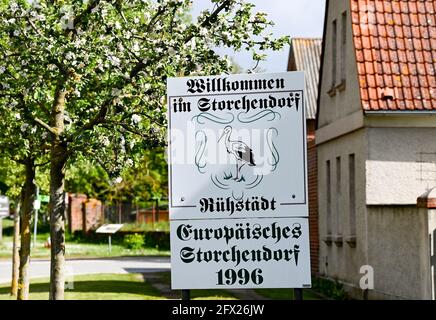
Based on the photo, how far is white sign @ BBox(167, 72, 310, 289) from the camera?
7.39 meters

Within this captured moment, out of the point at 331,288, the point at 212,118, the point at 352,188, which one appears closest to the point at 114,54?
the point at 212,118

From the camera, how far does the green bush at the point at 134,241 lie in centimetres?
4544

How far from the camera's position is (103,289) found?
A: 21625 millimetres

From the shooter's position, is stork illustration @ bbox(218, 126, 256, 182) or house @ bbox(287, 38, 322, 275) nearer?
stork illustration @ bbox(218, 126, 256, 182)

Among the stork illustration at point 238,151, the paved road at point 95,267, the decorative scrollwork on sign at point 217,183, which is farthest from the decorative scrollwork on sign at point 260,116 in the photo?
the paved road at point 95,267

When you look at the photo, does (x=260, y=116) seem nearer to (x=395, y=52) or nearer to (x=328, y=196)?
(x=395, y=52)

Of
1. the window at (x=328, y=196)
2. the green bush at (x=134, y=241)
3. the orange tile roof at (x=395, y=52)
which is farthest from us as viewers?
the green bush at (x=134, y=241)

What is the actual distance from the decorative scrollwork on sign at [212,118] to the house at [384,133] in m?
Result: 9.86

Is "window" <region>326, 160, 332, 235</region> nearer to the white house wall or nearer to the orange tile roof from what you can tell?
the white house wall

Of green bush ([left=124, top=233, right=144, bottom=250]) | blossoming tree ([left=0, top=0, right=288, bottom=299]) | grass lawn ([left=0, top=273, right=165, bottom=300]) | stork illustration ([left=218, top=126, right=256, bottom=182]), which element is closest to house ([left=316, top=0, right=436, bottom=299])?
grass lawn ([left=0, top=273, right=165, bottom=300])

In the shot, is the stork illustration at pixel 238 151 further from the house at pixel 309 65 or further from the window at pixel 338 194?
the house at pixel 309 65

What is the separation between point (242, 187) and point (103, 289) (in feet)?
48.0

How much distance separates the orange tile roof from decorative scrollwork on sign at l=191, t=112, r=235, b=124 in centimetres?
1139

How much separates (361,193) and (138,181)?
3245 cm
